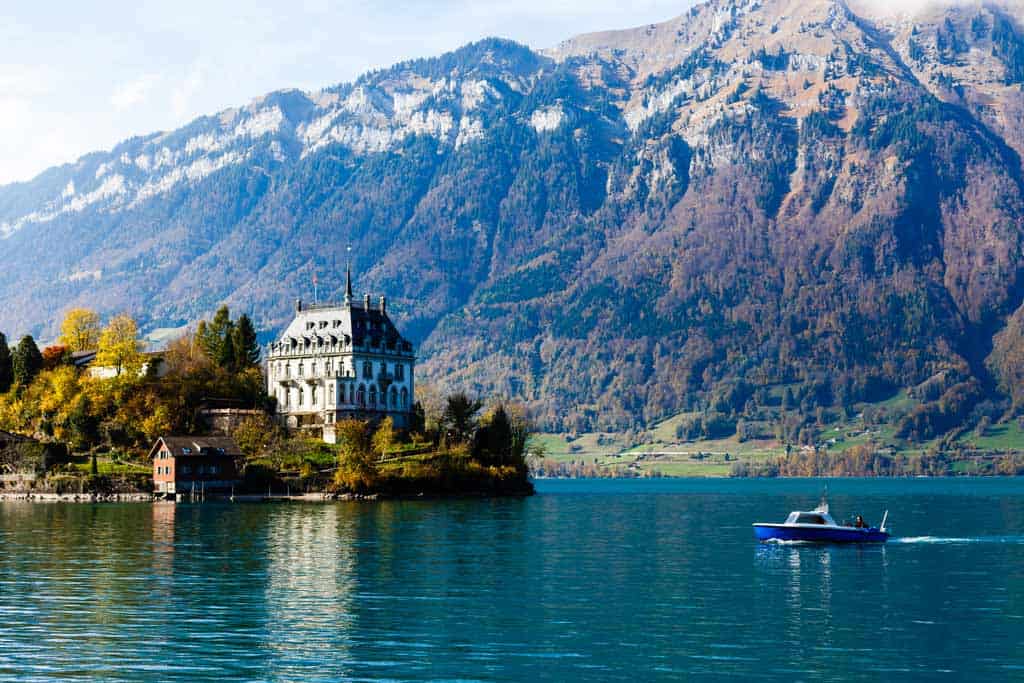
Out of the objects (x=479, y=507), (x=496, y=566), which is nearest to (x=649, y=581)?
(x=496, y=566)

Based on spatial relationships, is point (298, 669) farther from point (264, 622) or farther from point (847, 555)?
point (847, 555)

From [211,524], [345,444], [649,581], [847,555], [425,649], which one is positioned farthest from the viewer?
[345,444]

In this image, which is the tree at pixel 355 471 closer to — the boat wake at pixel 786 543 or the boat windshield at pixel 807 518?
the boat windshield at pixel 807 518

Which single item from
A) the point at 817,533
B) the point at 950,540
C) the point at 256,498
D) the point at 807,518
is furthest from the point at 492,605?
the point at 256,498

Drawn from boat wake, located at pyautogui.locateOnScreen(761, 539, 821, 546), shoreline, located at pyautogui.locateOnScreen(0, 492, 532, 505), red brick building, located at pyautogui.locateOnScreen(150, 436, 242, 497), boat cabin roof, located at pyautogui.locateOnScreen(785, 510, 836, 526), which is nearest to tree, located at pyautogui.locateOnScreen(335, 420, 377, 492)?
shoreline, located at pyautogui.locateOnScreen(0, 492, 532, 505)

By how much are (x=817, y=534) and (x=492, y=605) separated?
5163cm

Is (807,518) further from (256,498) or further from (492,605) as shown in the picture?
(256,498)

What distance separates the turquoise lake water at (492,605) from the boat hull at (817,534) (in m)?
2.86

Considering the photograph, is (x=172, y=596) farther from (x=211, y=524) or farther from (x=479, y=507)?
(x=479, y=507)

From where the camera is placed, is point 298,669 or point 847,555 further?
point 847,555

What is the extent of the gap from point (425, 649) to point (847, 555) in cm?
5891

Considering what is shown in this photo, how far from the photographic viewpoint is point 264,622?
78125 millimetres

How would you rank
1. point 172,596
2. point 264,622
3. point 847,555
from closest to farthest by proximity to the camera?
point 264,622, point 172,596, point 847,555

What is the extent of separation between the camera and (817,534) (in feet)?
423
